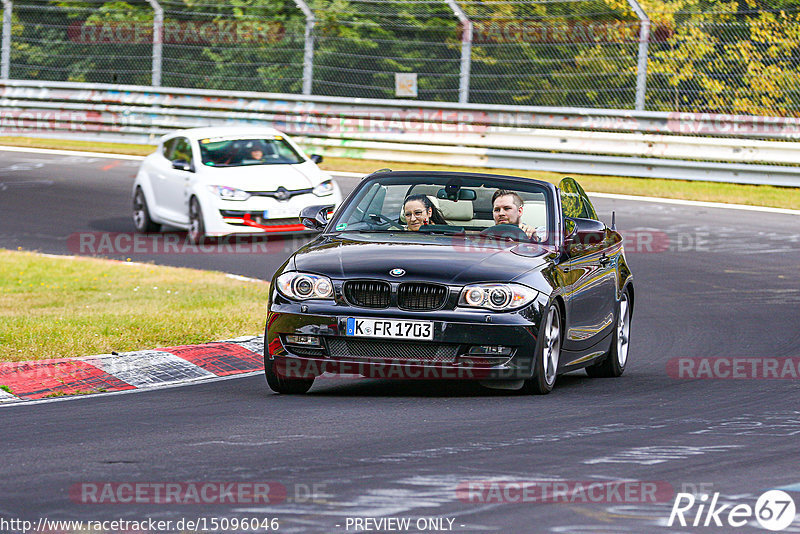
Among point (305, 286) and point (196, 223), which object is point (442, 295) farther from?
point (196, 223)

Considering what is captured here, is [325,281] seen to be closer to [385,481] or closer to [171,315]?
[385,481]

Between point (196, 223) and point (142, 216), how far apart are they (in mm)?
1544

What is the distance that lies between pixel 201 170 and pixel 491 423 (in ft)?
37.6

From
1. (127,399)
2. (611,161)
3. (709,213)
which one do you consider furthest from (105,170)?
(127,399)

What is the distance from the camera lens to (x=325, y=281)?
8.55 m

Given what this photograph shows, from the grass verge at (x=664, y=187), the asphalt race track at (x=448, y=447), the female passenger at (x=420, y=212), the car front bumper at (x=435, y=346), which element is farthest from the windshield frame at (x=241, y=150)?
the car front bumper at (x=435, y=346)

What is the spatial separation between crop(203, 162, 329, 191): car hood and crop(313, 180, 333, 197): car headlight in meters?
0.06

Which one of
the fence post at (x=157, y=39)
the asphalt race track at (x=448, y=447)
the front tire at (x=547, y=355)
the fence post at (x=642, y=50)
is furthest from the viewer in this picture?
the fence post at (x=157, y=39)

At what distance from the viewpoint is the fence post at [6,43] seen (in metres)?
29.6

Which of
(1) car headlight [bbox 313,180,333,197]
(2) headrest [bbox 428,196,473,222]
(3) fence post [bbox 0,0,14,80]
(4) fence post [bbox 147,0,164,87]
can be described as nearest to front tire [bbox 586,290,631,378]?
(2) headrest [bbox 428,196,473,222]

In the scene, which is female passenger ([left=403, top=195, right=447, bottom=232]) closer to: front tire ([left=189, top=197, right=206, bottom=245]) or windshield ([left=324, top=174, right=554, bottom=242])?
windshield ([left=324, top=174, right=554, bottom=242])

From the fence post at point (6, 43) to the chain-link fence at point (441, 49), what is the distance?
3 centimetres

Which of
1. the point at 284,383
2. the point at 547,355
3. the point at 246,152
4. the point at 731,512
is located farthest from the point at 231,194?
the point at 731,512

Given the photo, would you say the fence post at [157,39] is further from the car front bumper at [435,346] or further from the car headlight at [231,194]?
the car front bumper at [435,346]
